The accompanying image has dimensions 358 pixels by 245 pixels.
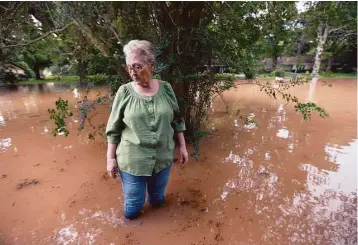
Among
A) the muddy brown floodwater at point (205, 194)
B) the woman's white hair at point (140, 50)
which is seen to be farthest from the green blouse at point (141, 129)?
the muddy brown floodwater at point (205, 194)

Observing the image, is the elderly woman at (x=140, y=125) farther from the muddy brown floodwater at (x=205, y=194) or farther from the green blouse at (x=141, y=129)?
the muddy brown floodwater at (x=205, y=194)

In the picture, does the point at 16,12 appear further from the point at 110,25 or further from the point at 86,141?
the point at 86,141

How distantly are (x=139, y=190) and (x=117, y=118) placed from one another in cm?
74

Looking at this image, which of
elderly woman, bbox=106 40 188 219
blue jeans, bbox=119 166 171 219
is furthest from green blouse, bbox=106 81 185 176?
blue jeans, bbox=119 166 171 219

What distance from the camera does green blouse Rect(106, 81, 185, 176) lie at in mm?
1915

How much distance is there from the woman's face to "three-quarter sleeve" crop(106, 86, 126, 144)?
0.63ft

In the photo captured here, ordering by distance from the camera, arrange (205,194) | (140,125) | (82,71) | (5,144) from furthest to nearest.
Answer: (5,144) → (82,71) → (205,194) → (140,125)

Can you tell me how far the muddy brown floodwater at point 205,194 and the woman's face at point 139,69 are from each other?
1.50 meters

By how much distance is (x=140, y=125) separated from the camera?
192cm

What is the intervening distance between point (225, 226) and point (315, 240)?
0.84m

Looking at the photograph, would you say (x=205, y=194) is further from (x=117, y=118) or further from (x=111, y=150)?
(x=117, y=118)

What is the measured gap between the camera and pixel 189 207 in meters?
2.62

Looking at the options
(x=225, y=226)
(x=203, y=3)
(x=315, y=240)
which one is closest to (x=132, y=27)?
(x=203, y=3)

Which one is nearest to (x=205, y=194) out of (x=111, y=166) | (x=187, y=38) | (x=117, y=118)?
(x=111, y=166)
